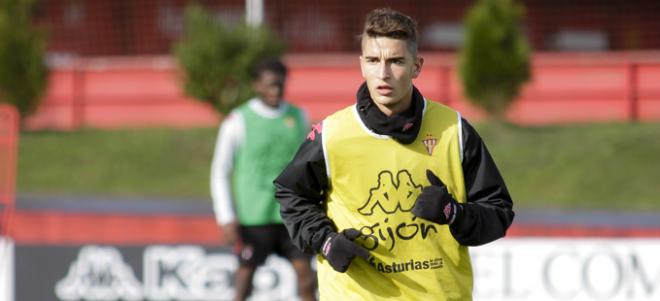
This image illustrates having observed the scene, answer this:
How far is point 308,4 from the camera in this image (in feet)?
80.7

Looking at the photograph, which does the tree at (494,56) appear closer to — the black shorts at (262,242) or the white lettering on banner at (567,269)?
the white lettering on banner at (567,269)

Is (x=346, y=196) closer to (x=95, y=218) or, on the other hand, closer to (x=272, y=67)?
(x=272, y=67)

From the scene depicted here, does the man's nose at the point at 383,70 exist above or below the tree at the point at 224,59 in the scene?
above

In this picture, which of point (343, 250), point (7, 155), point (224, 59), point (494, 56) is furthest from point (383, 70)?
point (224, 59)

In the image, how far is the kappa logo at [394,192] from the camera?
4.61 meters

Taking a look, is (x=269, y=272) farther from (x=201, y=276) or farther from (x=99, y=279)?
(x=99, y=279)

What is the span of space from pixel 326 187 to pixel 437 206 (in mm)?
505

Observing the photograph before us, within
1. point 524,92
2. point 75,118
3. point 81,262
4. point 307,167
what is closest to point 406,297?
point 307,167

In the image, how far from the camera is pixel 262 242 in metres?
8.59

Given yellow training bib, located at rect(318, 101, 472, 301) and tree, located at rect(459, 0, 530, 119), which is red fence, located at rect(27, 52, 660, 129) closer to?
tree, located at rect(459, 0, 530, 119)

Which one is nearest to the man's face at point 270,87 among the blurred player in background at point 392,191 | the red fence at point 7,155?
the red fence at point 7,155

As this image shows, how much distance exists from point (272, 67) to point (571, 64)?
13634 mm

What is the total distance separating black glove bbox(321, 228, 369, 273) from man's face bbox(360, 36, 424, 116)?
48cm

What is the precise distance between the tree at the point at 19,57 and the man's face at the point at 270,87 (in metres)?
13.6
